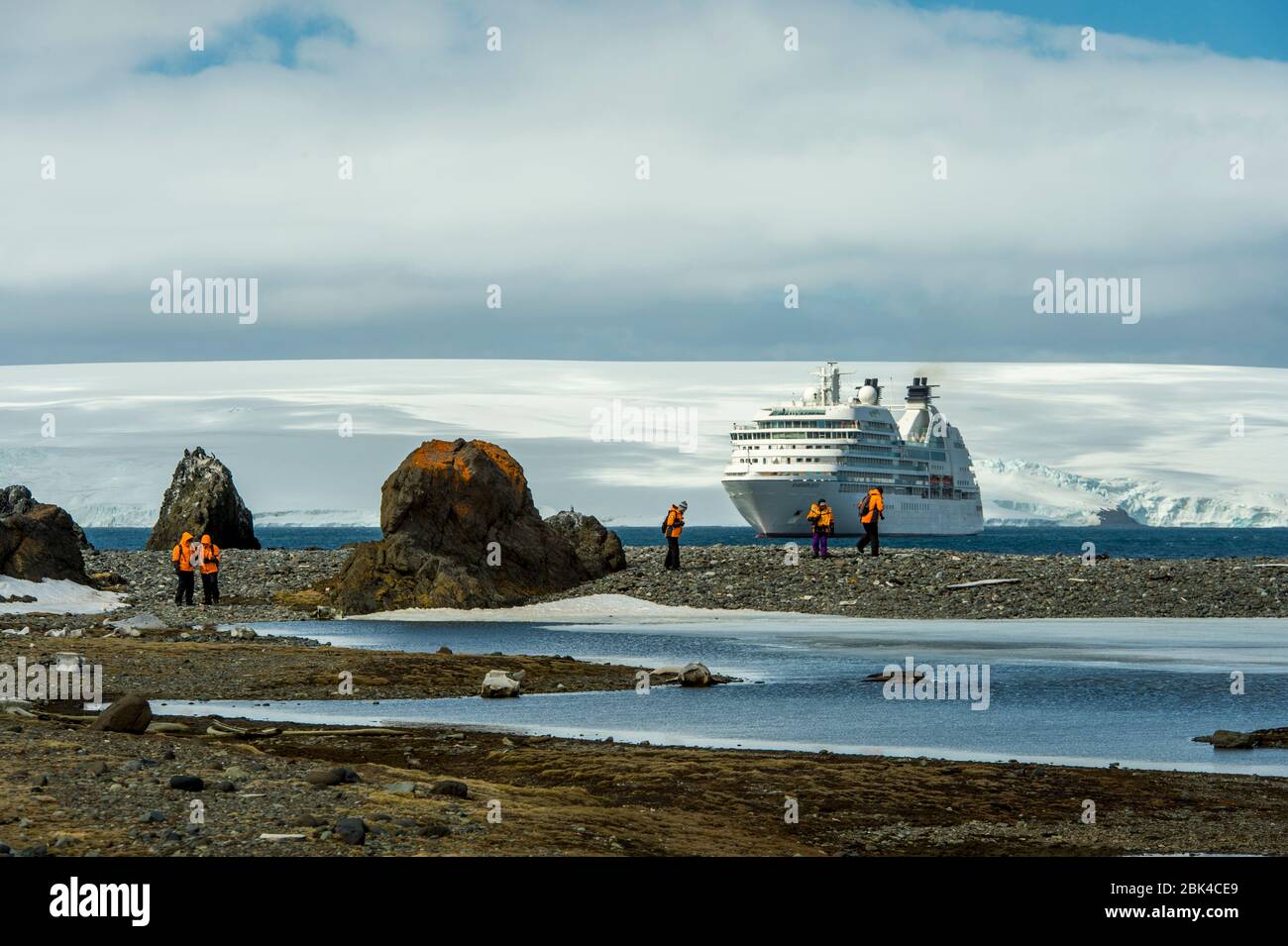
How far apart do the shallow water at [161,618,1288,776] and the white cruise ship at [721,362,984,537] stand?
91.4 metres

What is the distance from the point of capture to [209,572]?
36375 millimetres

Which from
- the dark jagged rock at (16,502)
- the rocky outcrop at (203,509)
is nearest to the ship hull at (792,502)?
the rocky outcrop at (203,509)

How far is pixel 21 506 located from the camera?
55.2 meters

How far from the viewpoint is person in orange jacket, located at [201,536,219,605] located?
36188mm

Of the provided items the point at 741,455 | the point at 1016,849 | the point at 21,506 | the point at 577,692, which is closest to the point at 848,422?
the point at 741,455

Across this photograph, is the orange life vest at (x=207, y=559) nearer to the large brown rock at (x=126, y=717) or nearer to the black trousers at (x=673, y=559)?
the black trousers at (x=673, y=559)

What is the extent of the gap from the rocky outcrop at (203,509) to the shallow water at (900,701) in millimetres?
30491

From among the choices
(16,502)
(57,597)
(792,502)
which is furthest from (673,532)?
(792,502)

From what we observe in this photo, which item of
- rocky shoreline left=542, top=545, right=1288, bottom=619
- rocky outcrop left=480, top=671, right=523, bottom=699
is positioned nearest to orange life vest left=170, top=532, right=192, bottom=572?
rocky shoreline left=542, top=545, right=1288, bottom=619

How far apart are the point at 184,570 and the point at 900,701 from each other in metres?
20.2

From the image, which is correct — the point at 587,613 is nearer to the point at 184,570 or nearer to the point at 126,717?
the point at 184,570

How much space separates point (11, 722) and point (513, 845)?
684 centimetres

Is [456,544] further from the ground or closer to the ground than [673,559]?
further from the ground

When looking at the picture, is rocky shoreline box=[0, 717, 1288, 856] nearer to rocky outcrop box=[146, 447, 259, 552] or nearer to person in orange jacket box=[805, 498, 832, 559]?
person in orange jacket box=[805, 498, 832, 559]
